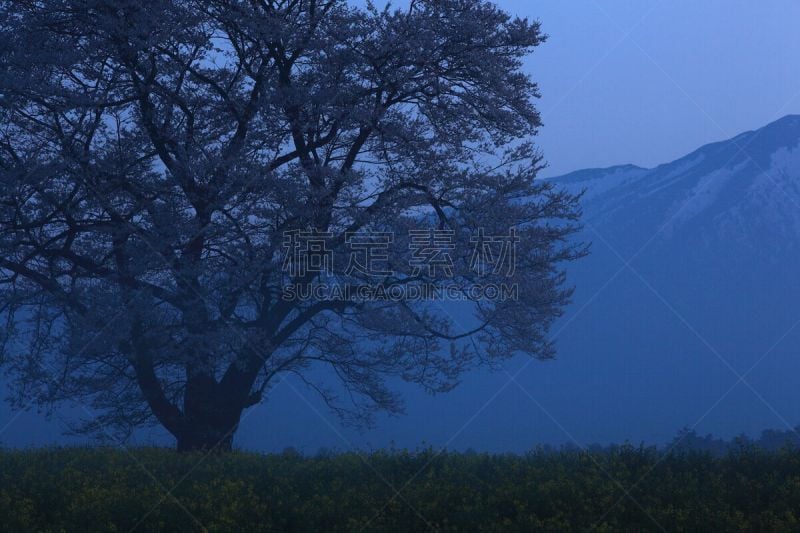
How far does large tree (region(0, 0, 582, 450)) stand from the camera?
13.9 meters

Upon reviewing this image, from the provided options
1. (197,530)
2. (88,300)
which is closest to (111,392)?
(88,300)

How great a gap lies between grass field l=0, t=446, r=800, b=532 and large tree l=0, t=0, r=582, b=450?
11.4 feet

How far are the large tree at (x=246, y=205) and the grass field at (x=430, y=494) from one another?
11.4ft

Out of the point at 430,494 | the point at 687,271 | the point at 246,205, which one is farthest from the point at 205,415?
the point at 687,271

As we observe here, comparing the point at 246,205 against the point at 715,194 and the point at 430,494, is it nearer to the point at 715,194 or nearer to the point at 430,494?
the point at 430,494

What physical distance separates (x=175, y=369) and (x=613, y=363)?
10772cm

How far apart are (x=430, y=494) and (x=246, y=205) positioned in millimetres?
6749

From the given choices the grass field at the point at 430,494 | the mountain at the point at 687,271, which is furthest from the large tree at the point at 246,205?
the mountain at the point at 687,271

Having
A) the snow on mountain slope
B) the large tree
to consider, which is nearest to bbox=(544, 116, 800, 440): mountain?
the snow on mountain slope

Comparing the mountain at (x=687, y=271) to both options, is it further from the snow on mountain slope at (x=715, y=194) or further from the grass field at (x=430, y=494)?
the grass field at (x=430, y=494)

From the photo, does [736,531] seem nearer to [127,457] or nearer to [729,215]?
[127,457]

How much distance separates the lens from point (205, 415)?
15648 millimetres

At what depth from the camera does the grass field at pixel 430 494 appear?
823 centimetres

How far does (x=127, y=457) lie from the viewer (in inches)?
503
